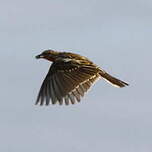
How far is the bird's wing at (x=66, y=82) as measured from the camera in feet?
51.4

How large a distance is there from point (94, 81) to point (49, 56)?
1946mm

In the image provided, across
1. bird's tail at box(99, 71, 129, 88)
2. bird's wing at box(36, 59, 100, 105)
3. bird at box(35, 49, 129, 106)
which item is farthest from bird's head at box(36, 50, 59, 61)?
bird's tail at box(99, 71, 129, 88)

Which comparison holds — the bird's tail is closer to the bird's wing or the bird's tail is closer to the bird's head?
the bird's wing

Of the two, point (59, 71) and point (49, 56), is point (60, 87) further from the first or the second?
point (49, 56)

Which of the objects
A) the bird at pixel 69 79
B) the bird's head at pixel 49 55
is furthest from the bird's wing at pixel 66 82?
the bird's head at pixel 49 55

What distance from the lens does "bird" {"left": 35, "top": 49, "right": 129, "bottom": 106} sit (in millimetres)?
15688

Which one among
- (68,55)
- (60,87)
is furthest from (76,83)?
(68,55)

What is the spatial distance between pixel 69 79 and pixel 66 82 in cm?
A: 13

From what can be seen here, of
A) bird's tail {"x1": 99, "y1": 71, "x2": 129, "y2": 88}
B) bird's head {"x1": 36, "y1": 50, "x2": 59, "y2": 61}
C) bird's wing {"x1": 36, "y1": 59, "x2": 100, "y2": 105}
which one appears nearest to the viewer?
bird's wing {"x1": 36, "y1": 59, "x2": 100, "y2": 105}

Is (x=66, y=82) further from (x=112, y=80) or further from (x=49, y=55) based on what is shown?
(x=49, y=55)

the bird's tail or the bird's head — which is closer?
the bird's tail

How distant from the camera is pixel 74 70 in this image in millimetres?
16656

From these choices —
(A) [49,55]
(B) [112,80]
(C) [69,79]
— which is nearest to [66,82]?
(C) [69,79]

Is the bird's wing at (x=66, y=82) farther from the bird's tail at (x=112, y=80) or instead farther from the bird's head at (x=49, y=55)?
the bird's head at (x=49, y=55)
